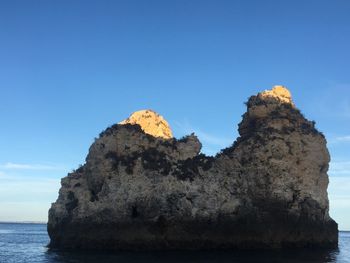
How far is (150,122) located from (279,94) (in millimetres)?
15812

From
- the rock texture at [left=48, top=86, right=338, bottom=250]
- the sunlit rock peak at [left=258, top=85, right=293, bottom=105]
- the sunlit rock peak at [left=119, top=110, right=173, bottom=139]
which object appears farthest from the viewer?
the sunlit rock peak at [left=119, top=110, right=173, bottom=139]

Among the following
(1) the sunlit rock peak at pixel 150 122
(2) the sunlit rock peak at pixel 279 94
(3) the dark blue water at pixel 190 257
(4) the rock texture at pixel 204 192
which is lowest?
(3) the dark blue water at pixel 190 257

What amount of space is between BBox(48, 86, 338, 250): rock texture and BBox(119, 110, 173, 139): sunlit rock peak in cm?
788

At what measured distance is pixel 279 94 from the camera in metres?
55.0

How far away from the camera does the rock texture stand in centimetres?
4525

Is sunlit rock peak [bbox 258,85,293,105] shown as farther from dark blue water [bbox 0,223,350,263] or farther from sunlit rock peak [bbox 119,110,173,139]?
dark blue water [bbox 0,223,350,263]

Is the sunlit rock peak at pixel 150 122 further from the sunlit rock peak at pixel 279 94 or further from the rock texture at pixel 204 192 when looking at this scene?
the sunlit rock peak at pixel 279 94

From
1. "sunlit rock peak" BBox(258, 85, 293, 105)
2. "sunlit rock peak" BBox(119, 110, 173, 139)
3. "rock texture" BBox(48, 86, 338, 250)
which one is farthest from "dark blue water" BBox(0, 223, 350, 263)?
"sunlit rock peak" BBox(119, 110, 173, 139)

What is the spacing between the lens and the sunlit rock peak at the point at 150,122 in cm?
6072

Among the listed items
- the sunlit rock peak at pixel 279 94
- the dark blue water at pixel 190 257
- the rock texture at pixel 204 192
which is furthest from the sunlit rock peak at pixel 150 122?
the dark blue water at pixel 190 257

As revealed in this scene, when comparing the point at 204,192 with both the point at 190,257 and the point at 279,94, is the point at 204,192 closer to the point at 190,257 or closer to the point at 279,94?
the point at 190,257

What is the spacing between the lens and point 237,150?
50.3m

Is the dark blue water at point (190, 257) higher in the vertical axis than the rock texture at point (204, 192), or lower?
lower

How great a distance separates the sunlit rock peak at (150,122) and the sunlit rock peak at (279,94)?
13.0 meters
